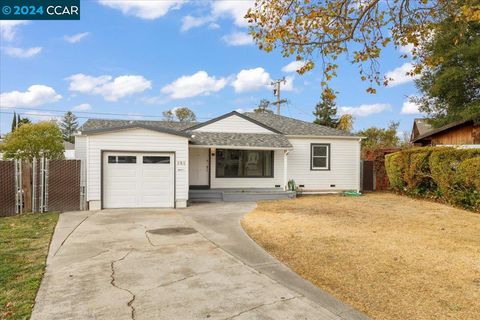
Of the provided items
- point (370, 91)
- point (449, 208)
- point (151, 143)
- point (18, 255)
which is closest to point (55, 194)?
point (151, 143)

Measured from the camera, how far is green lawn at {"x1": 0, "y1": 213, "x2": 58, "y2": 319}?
13.9ft

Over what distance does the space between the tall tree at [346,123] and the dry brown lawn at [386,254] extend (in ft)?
103

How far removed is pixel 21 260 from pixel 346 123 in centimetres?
4051

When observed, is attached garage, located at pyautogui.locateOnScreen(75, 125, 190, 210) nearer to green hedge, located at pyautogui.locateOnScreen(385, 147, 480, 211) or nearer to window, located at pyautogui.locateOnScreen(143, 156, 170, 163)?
window, located at pyautogui.locateOnScreen(143, 156, 170, 163)

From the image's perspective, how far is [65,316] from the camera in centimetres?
393

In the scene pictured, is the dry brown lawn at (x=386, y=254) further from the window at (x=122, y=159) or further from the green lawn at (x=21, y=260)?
the window at (x=122, y=159)

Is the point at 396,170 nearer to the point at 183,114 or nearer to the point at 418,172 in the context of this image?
the point at 418,172

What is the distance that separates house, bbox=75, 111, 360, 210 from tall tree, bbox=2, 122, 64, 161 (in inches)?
320

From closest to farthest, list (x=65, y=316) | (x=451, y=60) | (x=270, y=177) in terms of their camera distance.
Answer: (x=65, y=316) < (x=270, y=177) < (x=451, y=60)

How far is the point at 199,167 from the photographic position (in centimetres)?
1659

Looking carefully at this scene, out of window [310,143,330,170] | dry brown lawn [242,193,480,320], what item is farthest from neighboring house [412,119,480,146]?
dry brown lawn [242,193,480,320]

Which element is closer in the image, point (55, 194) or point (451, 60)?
point (55, 194)

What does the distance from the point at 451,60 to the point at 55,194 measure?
2083 centimetres

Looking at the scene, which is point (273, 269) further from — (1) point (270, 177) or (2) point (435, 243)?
(1) point (270, 177)
